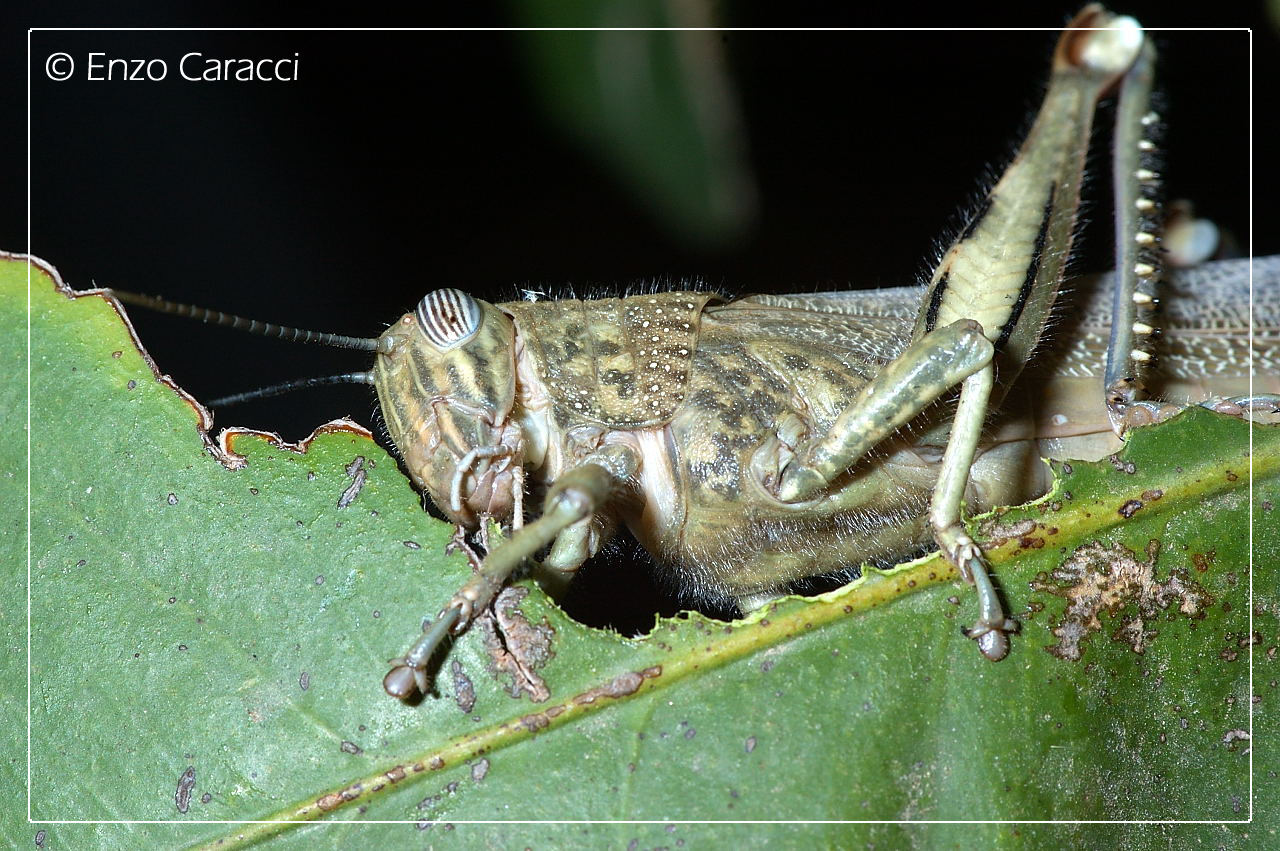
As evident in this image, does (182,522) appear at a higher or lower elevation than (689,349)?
lower

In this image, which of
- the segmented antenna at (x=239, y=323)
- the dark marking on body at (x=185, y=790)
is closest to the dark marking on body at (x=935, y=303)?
the segmented antenna at (x=239, y=323)

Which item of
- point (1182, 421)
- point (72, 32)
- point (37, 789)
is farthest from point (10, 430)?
point (1182, 421)

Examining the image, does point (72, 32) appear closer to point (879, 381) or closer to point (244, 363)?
point (244, 363)

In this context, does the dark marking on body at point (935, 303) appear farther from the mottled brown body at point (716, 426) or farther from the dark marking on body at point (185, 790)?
the dark marking on body at point (185, 790)

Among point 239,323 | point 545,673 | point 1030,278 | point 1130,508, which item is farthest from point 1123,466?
point 239,323

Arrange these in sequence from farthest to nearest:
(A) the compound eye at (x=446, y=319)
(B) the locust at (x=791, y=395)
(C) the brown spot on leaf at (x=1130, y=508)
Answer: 1. (A) the compound eye at (x=446, y=319)
2. (B) the locust at (x=791, y=395)
3. (C) the brown spot on leaf at (x=1130, y=508)

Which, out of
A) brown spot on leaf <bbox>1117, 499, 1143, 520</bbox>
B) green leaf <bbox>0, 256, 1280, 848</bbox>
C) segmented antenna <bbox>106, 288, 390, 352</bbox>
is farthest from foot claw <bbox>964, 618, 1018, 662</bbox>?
segmented antenna <bbox>106, 288, 390, 352</bbox>
